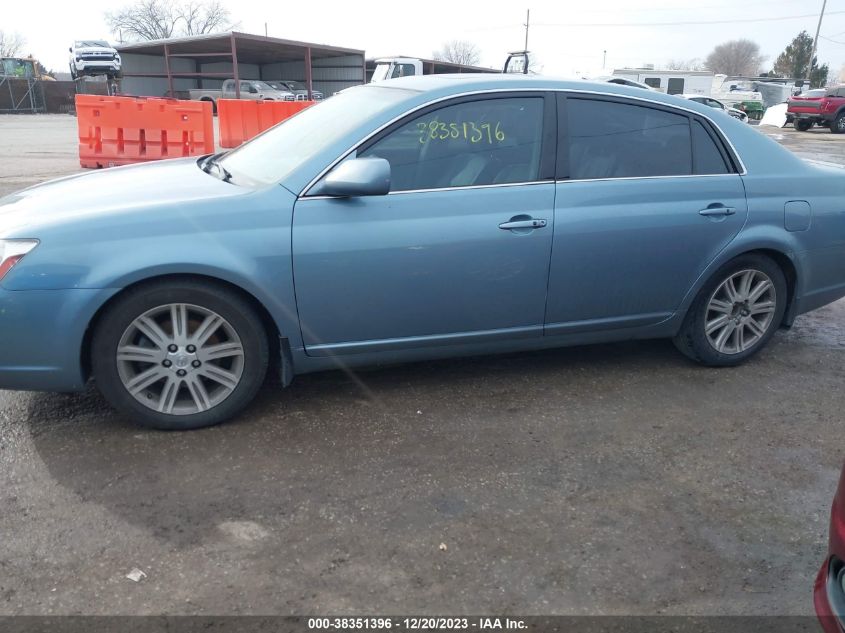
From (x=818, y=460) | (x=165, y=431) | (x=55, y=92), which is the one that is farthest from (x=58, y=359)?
(x=55, y=92)

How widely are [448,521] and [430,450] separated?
55cm

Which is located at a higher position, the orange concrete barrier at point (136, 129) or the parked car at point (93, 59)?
the parked car at point (93, 59)

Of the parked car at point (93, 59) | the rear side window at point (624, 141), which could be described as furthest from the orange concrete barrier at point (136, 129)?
the parked car at point (93, 59)

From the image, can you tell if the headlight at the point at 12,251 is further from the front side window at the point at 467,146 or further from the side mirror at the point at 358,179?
the front side window at the point at 467,146

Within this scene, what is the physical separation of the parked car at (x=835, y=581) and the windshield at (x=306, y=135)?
253 cm

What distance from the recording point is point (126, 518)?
272 cm

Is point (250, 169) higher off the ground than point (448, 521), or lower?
higher

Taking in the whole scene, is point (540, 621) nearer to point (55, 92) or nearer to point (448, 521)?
point (448, 521)

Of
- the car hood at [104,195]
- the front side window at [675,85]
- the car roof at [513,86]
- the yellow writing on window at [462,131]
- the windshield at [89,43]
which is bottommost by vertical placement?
the front side window at [675,85]

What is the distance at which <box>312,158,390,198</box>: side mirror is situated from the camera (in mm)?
3289

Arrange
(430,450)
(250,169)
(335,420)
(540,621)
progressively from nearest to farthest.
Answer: (540,621), (430,450), (335,420), (250,169)

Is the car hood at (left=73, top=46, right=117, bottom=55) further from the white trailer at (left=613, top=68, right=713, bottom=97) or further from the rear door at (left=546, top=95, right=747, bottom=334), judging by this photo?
the rear door at (left=546, top=95, right=747, bottom=334)

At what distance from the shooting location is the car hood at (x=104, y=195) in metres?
3.19

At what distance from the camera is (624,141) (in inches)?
156
